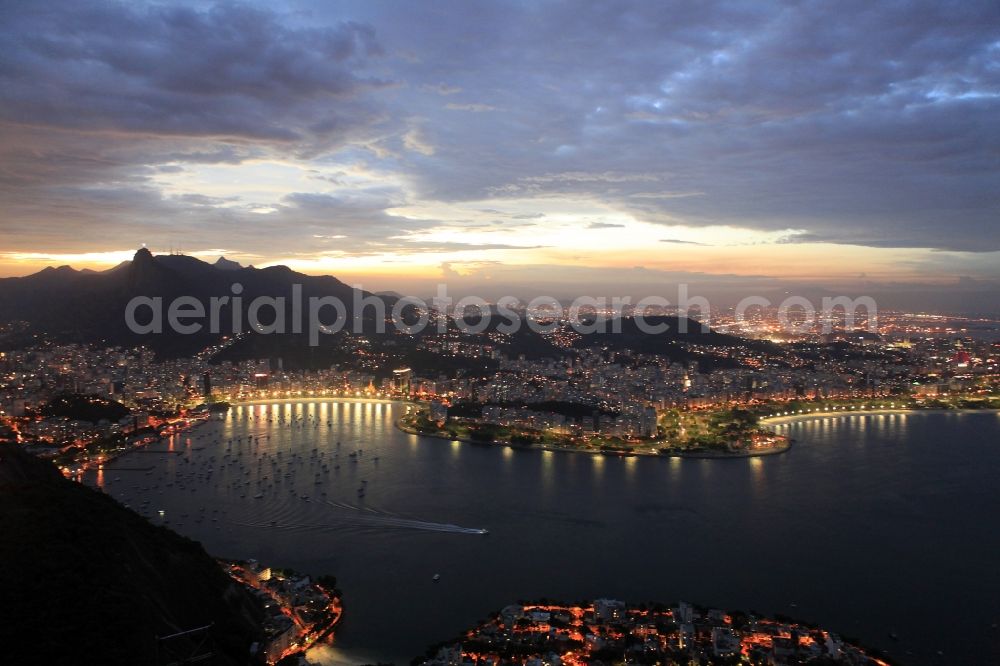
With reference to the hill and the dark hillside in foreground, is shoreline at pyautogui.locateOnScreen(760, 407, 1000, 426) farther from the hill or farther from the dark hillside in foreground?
the hill

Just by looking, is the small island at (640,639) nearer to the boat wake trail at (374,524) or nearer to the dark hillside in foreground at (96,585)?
the dark hillside in foreground at (96,585)

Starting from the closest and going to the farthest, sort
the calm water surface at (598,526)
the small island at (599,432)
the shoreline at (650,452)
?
the calm water surface at (598,526) < the shoreline at (650,452) < the small island at (599,432)

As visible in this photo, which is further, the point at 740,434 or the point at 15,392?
the point at 15,392

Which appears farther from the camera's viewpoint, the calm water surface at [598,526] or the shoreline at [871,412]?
the shoreline at [871,412]

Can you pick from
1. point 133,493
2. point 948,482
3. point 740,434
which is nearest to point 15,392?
point 133,493

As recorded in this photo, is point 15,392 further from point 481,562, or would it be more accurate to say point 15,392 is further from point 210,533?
point 481,562

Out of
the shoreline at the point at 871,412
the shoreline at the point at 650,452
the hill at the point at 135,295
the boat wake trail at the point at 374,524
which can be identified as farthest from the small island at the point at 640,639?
the hill at the point at 135,295
